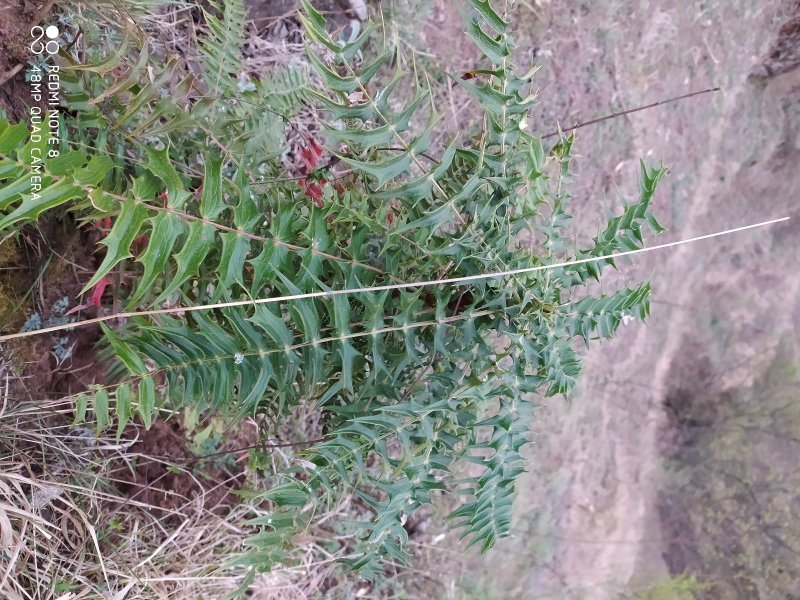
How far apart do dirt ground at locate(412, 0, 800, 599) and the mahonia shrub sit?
4.33 feet

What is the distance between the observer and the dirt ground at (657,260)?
8.77ft

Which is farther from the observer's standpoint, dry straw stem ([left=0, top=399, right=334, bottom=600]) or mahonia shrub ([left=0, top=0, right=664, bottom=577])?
dry straw stem ([left=0, top=399, right=334, bottom=600])

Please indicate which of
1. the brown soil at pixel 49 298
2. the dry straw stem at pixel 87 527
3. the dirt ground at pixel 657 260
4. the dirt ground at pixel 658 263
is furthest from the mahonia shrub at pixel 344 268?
the dirt ground at pixel 657 260

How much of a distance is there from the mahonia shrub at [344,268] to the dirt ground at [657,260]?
4.33ft

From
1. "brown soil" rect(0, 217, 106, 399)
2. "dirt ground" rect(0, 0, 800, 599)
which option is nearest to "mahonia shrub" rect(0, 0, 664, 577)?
"brown soil" rect(0, 217, 106, 399)

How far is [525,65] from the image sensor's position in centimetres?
247

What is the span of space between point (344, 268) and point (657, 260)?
2.47m

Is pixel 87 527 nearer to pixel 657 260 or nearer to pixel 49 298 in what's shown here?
pixel 49 298

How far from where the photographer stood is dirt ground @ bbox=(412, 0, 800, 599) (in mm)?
2672

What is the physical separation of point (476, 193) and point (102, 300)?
95cm

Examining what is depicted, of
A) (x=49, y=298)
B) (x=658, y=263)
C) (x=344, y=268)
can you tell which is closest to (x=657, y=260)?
(x=658, y=263)

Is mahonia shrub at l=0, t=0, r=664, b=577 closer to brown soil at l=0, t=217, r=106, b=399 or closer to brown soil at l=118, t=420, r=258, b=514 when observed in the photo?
brown soil at l=0, t=217, r=106, b=399

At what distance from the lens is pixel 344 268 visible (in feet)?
3.72

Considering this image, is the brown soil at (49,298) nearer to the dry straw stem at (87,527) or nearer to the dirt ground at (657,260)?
the dry straw stem at (87,527)
